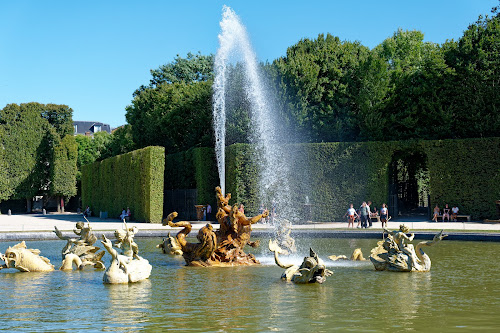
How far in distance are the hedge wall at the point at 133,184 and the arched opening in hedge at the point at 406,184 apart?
13.5 metres

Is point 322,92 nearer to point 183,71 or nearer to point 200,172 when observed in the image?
point 200,172

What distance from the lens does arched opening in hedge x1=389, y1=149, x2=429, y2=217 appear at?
3694 centimetres

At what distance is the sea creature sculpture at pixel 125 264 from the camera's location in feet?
46.0

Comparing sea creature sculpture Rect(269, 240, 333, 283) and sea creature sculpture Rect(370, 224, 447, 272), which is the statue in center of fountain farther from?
sea creature sculpture Rect(269, 240, 333, 283)

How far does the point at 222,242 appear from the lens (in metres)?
17.8

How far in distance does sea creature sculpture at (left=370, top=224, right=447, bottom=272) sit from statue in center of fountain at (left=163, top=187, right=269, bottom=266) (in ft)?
11.1

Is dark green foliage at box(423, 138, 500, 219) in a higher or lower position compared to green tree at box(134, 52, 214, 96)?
lower

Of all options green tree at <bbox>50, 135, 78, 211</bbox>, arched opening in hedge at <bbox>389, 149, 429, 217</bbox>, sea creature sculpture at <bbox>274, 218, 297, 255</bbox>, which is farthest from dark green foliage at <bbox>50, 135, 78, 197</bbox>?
sea creature sculpture at <bbox>274, 218, 297, 255</bbox>

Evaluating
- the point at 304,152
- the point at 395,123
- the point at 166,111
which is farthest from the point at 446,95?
the point at 166,111

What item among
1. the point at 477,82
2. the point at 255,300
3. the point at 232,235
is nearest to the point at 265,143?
the point at 477,82

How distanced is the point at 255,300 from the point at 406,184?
3631cm

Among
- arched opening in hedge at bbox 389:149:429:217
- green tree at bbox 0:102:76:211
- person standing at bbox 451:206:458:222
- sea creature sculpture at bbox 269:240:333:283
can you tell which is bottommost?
sea creature sculpture at bbox 269:240:333:283

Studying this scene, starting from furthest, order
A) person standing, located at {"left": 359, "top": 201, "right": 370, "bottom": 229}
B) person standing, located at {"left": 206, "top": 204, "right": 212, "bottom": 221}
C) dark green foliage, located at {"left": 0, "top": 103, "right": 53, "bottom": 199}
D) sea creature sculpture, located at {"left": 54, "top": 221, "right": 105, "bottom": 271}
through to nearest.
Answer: dark green foliage, located at {"left": 0, "top": 103, "right": 53, "bottom": 199}
person standing, located at {"left": 206, "top": 204, "right": 212, "bottom": 221}
person standing, located at {"left": 359, "top": 201, "right": 370, "bottom": 229}
sea creature sculpture, located at {"left": 54, "top": 221, "right": 105, "bottom": 271}

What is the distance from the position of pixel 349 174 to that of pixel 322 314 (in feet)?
85.8
